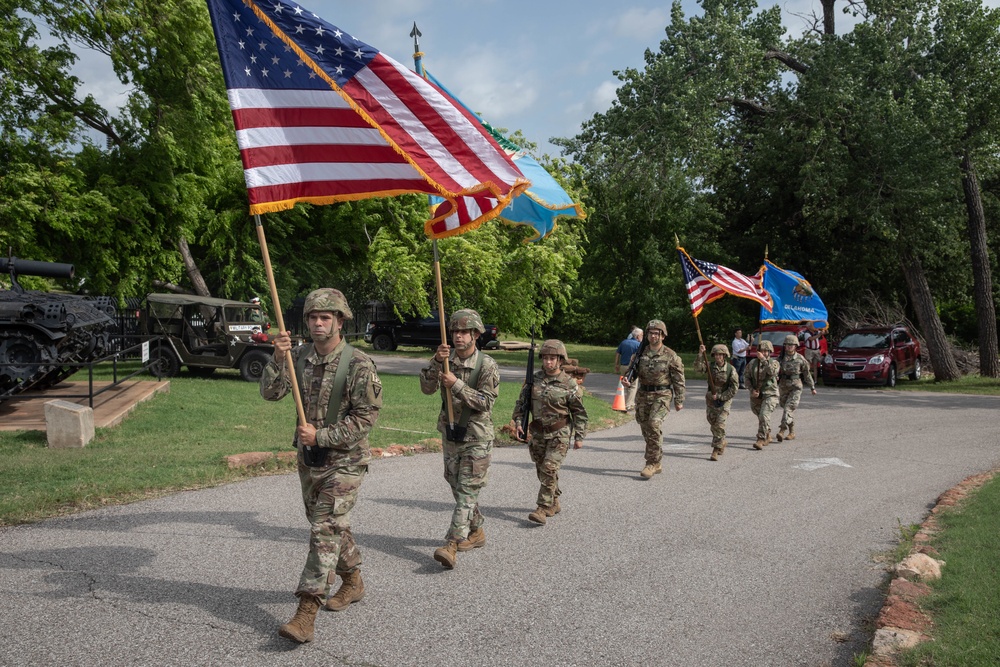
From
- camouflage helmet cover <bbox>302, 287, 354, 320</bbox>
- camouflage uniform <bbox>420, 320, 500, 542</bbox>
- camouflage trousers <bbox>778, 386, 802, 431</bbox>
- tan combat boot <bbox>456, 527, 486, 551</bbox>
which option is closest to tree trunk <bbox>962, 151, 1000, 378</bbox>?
camouflage trousers <bbox>778, 386, 802, 431</bbox>

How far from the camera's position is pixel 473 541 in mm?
6578

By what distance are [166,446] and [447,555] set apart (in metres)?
6.17

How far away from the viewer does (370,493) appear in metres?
8.45

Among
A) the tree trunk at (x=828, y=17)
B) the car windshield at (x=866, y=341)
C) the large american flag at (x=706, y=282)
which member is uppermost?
the tree trunk at (x=828, y=17)

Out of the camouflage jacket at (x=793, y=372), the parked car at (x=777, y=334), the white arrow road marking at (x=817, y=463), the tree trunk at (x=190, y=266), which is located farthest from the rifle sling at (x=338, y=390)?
the parked car at (x=777, y=334)

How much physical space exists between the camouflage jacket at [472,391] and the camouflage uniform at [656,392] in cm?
393

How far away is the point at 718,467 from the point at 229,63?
788 centimetres

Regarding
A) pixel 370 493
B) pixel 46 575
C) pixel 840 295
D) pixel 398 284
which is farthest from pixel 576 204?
pixel 840 295

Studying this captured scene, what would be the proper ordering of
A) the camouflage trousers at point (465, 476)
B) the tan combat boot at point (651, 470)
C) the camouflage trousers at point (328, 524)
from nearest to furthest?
the camouflage trousers at point (328, 524) < the camouflage trousers at point (465, 476) < the tan combat boot at point (651, 470)

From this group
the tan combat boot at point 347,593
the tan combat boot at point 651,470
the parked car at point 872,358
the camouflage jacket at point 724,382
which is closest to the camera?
the tan combat boot at point 347,593

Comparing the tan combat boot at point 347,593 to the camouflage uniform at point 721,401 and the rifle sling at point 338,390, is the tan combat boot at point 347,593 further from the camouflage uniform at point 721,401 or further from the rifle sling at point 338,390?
the camouflage uniform at point 721,401

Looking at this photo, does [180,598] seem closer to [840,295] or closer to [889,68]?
[889,68]

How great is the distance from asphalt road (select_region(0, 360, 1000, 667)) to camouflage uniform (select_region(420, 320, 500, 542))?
0.36 m

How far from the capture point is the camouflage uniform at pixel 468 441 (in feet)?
20.5
